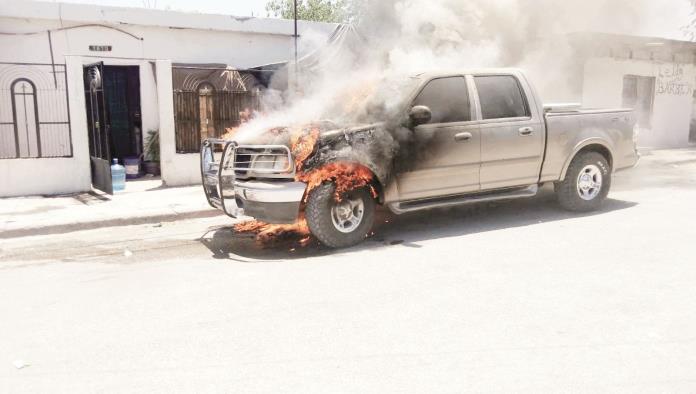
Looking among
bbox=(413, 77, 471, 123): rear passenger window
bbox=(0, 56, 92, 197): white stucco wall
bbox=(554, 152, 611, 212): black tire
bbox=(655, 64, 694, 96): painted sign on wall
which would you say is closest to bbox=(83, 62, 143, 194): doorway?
bbox=(0, 56, 92, 197): white stucco wall

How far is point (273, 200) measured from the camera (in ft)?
19.1

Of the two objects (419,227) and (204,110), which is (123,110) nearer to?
(204,110)

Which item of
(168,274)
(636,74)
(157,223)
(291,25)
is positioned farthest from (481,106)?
(636,74)

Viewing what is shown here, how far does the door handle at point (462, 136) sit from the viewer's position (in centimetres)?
658

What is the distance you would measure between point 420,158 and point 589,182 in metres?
2.72

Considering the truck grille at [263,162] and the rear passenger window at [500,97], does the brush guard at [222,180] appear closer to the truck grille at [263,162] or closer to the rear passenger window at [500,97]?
the truck grille at [263,162]

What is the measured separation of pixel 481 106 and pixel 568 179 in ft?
5.57

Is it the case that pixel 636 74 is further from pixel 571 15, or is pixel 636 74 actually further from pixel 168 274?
pixel 168 274

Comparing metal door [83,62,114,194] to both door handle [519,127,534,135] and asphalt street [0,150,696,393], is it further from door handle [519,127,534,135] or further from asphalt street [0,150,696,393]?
door handle [519,127,534,135]

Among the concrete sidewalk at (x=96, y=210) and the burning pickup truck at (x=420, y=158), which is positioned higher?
the burning pickup truck at (x=420, y=158)

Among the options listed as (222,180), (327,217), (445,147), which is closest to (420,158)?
(445,147)

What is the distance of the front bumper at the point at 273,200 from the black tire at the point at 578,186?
368cm

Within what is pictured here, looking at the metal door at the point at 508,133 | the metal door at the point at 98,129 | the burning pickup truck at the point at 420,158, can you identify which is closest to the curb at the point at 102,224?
the burning pickup truck at the point at 420,158

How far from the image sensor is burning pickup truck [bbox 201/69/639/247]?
595cm
